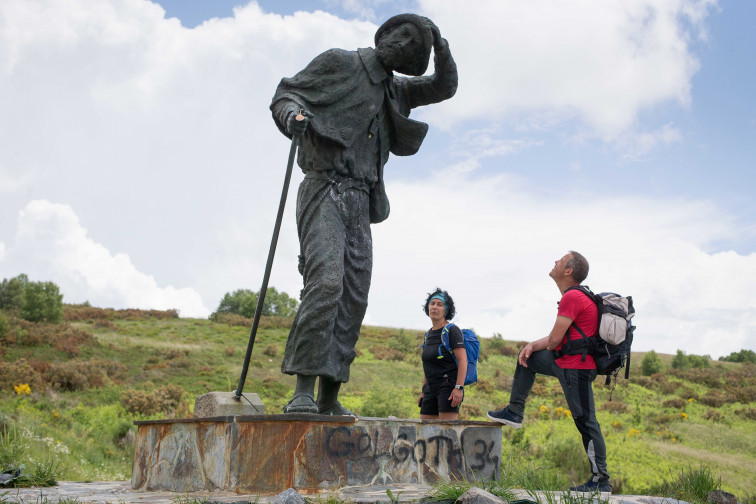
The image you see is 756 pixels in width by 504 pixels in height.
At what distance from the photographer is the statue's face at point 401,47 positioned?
16.1 ft

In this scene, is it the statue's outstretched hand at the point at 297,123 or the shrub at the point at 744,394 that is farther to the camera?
the shrub at the point at 744,394

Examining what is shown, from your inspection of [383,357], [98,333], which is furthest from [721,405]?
[98,333]

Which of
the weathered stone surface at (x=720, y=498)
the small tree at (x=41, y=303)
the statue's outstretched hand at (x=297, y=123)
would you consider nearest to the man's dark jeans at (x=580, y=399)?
the weathered stone surface at (x=720, y=498)

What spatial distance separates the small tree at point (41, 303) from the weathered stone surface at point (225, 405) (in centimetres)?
2857

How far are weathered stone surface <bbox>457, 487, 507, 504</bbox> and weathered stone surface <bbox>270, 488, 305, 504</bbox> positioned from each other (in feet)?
2.76

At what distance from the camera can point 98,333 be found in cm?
3023

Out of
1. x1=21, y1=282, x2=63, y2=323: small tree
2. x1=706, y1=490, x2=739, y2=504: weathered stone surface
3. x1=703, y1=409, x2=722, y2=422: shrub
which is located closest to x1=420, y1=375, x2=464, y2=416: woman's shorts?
x1=706, y1=490, x2=739, y2=504: weathered stone surface

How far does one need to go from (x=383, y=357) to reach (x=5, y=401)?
15.7 m

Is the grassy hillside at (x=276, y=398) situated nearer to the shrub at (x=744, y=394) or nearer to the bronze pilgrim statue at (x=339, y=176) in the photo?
the shrub at (x=744, y=394)

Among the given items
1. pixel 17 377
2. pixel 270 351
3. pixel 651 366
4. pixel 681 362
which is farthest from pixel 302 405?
pixel 681 362

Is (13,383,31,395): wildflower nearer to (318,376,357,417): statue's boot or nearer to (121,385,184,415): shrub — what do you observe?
(121,385,184,415): shrub

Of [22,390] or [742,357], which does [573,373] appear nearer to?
[22,390]

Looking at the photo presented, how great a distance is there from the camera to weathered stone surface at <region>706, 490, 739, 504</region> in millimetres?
4512

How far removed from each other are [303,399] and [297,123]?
1.85m
